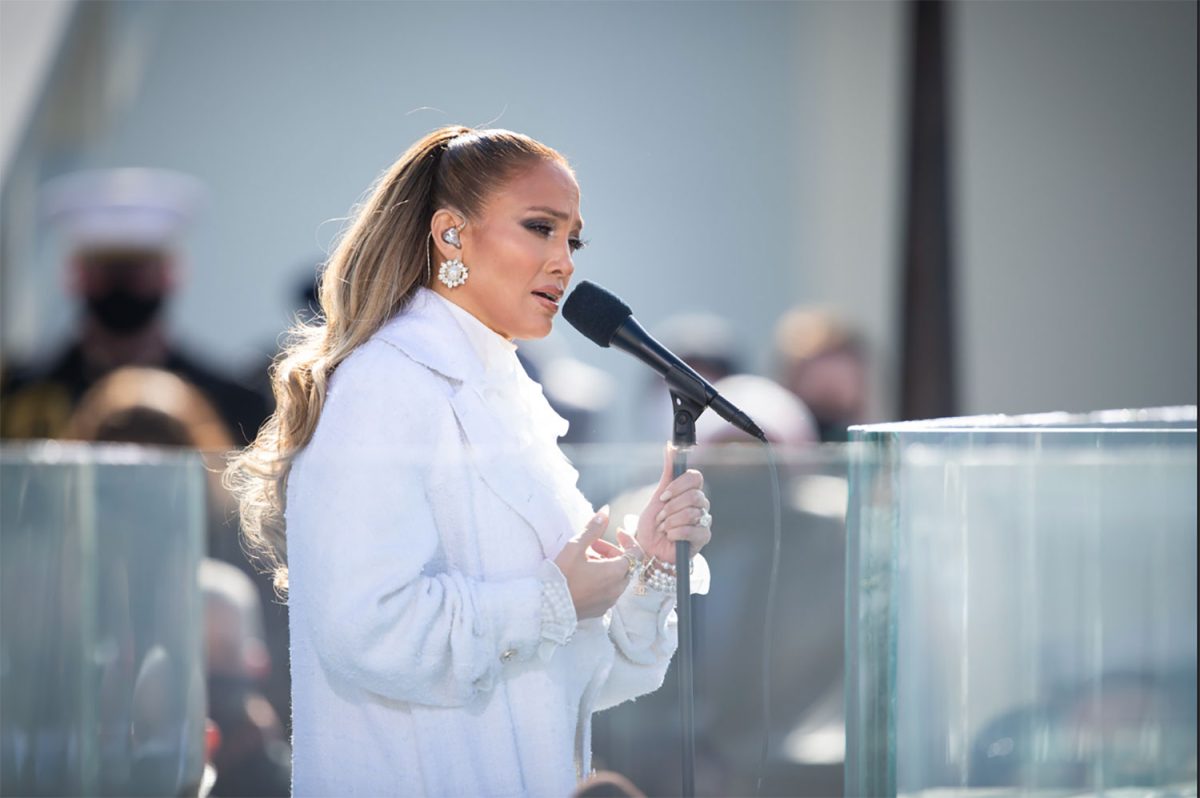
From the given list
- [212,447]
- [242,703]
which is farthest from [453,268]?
[212,447]

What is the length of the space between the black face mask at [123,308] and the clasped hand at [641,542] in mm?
3068

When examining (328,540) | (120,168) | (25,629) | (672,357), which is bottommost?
(25,629)

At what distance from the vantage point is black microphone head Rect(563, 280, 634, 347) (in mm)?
2262

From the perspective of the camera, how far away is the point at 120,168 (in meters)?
6.55

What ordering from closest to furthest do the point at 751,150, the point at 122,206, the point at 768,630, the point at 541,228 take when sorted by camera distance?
the point at 541,228 → the point at 768,630 → the point at 122,206 → the point at 751,150

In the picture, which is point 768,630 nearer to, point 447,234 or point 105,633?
point 447,234

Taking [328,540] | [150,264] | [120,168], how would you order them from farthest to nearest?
1. [120,168]
2. [150,264]
3. [328,540]

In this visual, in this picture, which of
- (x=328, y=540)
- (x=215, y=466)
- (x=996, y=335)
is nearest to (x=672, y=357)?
(x=328, y=540)

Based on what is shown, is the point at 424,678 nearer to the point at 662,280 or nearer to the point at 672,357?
the point at 672,357

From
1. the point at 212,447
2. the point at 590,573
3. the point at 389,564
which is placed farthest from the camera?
the point at 212,447

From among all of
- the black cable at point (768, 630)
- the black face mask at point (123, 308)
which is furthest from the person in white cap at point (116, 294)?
the black cable at point (768, 630)

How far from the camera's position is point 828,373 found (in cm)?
526

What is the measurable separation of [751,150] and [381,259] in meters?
4.80

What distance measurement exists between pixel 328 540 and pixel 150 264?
331 cm
